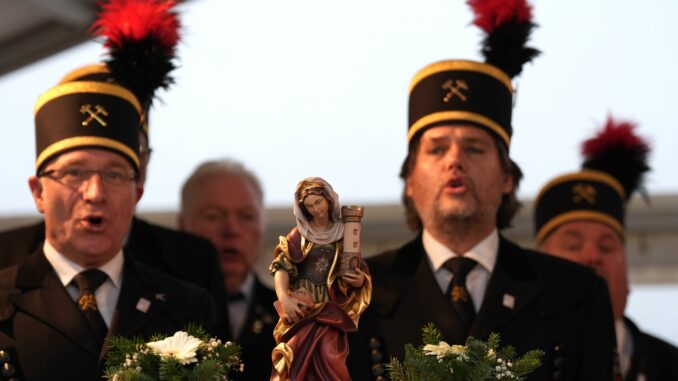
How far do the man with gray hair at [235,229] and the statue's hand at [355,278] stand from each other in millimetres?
2546

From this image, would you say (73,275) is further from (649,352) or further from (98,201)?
(649,352)

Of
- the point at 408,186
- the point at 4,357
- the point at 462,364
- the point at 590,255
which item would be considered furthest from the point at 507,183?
the point at 4,357

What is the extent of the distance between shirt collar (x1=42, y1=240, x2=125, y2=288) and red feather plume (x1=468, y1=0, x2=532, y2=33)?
1567 mm

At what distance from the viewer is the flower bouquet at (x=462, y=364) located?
12.6 feet

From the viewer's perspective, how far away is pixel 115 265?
500 centimetres

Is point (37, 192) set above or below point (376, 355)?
above

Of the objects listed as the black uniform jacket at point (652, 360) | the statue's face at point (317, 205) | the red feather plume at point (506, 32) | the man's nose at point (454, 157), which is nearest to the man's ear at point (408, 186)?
the man's nose at point (454, 157)

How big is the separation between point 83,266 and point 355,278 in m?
1.32

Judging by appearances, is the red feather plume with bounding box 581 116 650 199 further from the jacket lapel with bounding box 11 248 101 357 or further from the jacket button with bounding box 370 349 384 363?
the jacket lapel with bounding box 11 248 101 357

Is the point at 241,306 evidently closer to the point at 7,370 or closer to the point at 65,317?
the point at 65,317

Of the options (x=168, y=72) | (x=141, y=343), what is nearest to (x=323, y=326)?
(x=141, y=343)

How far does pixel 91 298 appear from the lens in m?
4.86

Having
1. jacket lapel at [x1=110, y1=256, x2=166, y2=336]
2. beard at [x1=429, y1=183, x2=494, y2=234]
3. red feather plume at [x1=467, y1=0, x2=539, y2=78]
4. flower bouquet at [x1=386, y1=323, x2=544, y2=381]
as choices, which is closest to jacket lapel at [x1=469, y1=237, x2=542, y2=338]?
beard at [x1=429, y1=183, x2=494, y2=234]

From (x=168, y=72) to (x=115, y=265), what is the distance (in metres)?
0.77
